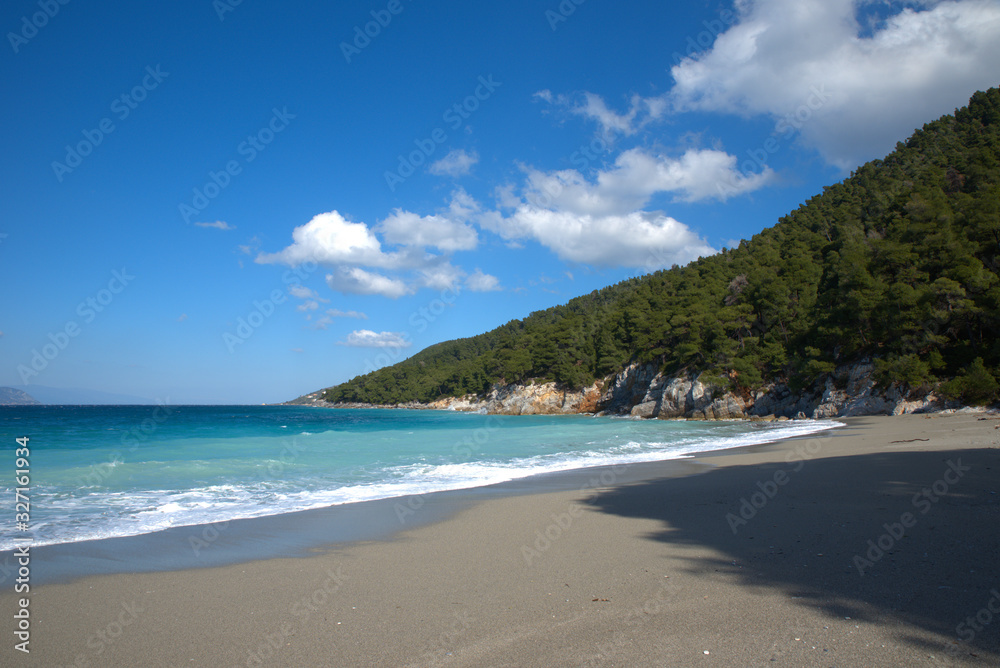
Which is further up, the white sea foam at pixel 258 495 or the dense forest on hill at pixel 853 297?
the dense forest on hill at pixel 853 297

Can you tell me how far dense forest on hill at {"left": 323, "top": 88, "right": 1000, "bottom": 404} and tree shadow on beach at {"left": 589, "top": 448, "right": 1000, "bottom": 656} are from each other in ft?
70.9

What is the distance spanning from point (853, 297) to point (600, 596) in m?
36.1

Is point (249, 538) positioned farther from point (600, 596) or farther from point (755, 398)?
point (755, 398)

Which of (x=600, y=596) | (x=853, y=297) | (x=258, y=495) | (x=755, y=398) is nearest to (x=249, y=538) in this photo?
(x=258, y=495)

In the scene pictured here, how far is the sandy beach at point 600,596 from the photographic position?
10.9ft

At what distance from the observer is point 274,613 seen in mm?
4359

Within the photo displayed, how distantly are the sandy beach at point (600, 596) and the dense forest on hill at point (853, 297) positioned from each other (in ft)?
83.4

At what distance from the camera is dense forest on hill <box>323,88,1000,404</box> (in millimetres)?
27031

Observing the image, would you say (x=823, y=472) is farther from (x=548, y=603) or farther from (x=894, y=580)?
(x=548, y=603)

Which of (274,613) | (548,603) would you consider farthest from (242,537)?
(548,603)

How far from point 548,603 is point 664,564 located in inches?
60.8

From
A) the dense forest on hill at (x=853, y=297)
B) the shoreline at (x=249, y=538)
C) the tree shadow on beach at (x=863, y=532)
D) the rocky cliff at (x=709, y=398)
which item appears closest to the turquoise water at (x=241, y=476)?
the shoreline at (x=249, y=538)

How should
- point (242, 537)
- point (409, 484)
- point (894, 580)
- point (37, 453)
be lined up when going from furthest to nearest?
point (37, 453) → point (409, 484) → point (242, 537) → point (894, 580)

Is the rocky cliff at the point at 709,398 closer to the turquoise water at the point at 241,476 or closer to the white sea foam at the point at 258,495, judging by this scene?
the turquoise water at the point at 241,476
